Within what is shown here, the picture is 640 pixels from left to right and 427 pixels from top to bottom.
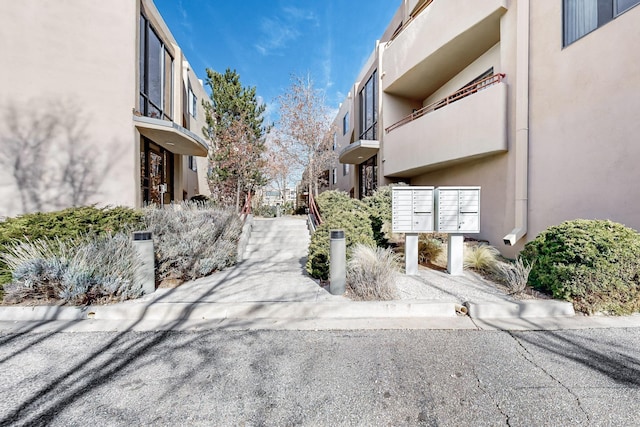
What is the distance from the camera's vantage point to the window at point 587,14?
16.1 ft

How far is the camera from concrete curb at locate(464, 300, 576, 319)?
367 centimetres

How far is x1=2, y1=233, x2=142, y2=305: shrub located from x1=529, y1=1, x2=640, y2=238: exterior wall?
8.77m

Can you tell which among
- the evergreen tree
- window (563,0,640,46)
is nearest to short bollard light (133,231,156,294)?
the evergreen tree

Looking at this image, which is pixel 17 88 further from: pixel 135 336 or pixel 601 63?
pixel 601 63

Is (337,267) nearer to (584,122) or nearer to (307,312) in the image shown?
(307,312)

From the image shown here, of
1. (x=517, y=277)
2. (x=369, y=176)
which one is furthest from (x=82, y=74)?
(x=369, y=176)

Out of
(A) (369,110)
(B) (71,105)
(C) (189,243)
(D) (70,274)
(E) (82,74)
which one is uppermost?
(A) (369,110)

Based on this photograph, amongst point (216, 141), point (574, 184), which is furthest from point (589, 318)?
point (216, 141)

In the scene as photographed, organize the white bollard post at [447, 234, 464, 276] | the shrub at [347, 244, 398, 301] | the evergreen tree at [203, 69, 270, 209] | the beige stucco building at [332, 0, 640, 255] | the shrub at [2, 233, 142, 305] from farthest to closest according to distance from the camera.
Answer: the evergreen tree at [203, 69, 270, 209]
the white bollard post at [447, 234, 464, 276]
the beige stucco building at [332, 0, 640, 255]
the shrub at [347, 244, 398, 301]
the shrub at [2, 233, 142, 305]

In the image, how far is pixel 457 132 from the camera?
Answer: 307 inches

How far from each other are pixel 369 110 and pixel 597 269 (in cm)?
1286

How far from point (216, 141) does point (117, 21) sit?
6696 millimetres

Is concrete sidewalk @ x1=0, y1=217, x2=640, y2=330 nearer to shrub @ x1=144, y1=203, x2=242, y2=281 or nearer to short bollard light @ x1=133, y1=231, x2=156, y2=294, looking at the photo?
short bollard light @ x1=133, y1=231, x2=156, y2=294

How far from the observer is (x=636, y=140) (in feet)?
15.2
